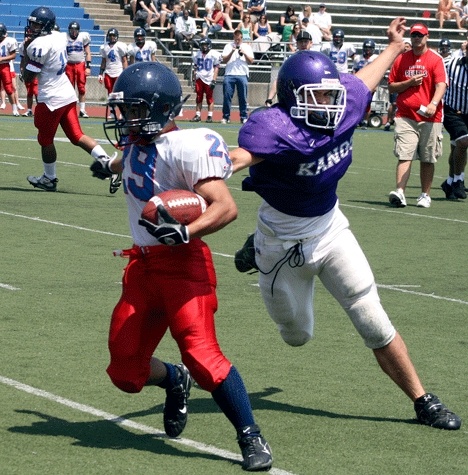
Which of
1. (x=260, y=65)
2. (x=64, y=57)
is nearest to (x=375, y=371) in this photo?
(x=64, y=57)

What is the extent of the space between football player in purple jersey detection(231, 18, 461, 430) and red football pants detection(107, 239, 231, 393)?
1.86 feet

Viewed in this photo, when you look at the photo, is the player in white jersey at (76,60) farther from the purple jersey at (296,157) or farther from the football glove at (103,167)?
the purple jersey at (296,157)

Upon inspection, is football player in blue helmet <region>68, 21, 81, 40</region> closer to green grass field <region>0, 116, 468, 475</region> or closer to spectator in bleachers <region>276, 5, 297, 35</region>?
spectator in bleachers <region>276, 5, 297, 35</region>

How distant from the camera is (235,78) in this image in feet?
84.7

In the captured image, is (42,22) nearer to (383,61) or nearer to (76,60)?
(383,61)

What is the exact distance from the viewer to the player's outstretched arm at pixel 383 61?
5699 mm

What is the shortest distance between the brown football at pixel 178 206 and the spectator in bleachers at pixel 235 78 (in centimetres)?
2096

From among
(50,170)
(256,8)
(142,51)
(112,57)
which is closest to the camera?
(50,170)

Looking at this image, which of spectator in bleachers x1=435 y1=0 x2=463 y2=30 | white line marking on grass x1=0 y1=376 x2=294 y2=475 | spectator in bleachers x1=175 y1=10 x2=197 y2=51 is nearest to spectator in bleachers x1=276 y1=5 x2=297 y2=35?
spectator in bleachers x1=175 y1=10 x2=197 y2=51

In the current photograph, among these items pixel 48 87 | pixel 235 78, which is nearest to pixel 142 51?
pixel 235 78

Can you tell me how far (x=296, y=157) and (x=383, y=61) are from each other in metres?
1.08

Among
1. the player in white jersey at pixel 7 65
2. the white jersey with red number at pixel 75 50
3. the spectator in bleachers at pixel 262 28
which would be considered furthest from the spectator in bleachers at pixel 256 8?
the player in white jersey at pixel 7 65

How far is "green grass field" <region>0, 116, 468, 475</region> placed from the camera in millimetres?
4762

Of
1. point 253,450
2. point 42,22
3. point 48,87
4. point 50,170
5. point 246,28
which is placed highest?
point 42,22
